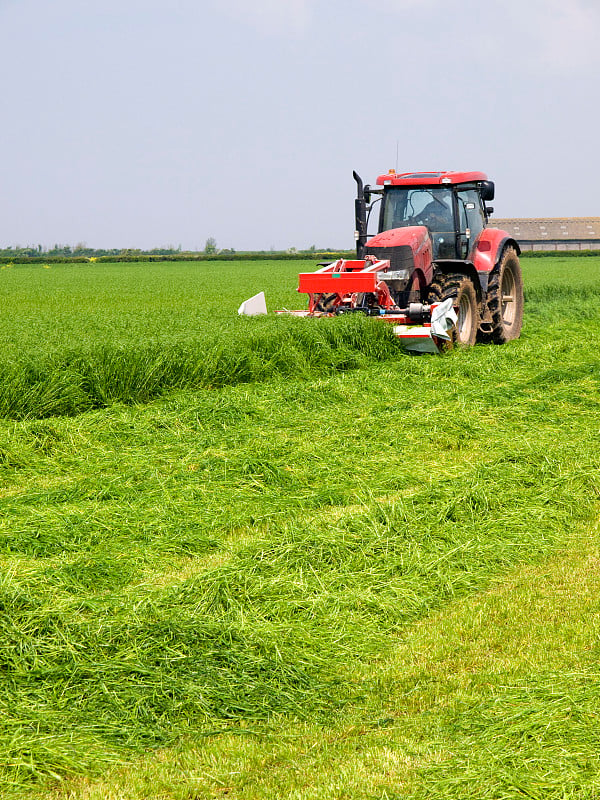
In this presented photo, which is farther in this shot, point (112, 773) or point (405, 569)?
point (405, 569)

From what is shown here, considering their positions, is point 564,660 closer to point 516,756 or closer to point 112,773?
Result: point 516,756

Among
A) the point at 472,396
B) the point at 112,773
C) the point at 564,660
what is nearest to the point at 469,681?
the point at 564,660

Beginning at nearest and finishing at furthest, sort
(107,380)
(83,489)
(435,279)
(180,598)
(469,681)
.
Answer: (469,681) < (180,598) < (83,489) < (107,380) < (435,279)

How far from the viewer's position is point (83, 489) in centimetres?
610

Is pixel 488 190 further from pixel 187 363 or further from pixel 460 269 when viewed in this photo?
pixel 187 363

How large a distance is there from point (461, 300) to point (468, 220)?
4.37ft

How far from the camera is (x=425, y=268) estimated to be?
12312mm

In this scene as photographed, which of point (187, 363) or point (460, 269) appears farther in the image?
point (460, 269)

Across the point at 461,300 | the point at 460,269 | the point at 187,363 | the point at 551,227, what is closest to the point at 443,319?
the point at 461,300

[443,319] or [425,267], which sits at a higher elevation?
[425,267]

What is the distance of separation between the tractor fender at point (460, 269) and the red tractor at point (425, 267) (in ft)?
0.05

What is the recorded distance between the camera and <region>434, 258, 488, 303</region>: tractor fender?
12.3 meters

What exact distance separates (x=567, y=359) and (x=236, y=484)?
6707mm

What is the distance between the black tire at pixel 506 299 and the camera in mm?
13367
